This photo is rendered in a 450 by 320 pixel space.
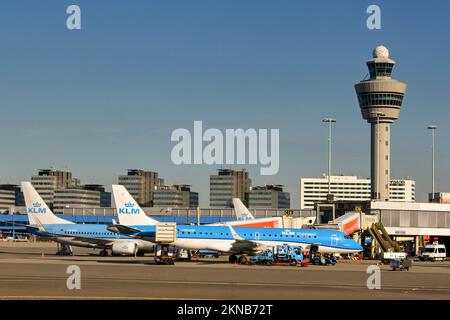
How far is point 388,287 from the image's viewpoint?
48500 millimetres

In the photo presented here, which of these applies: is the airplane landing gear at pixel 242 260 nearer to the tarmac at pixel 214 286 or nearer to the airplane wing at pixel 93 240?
the tarmac at pixel 214 286

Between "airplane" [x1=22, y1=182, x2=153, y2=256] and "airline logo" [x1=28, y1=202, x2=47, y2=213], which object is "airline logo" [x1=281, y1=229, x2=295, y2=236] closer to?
"airplane" [x1=22, y1=182, x2=153, y2=256]

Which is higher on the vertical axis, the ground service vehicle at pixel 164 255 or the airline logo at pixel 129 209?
the airline logo at pixel 129 209

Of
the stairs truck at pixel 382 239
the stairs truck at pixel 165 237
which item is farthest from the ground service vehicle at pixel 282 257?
the stairs truck at pixel 382 239

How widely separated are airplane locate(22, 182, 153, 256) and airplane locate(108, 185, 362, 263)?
4.99 metres

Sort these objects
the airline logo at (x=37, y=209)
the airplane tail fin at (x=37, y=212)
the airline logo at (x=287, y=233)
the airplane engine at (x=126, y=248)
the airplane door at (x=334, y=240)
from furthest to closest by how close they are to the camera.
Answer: the airline logo at (x=37, y=209)
the airplane tail fin at (x=37, y=212)
the airplane engine at (x=126, y=248)
the airplane door at (x=334, y=240)
the airline logo at (x=287, y=233)

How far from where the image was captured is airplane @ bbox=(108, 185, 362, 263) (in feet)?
266

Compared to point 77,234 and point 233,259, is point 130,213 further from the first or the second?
point 233,259

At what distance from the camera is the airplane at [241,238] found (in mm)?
Result: 81062

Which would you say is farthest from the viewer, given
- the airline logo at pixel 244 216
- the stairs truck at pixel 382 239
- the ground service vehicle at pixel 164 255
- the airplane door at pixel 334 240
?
the airline logo at pixel 244 216

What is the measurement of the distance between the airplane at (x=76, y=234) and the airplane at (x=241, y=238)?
4.99 metres

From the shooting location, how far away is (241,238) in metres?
81.7
